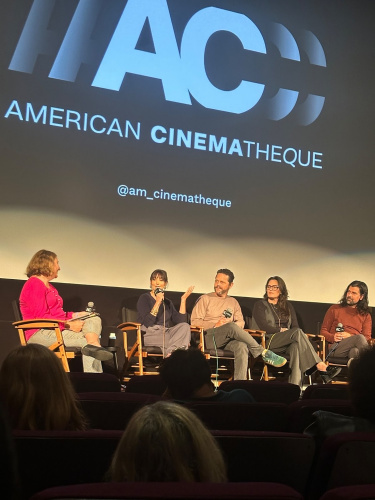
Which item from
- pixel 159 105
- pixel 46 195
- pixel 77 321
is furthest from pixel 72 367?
pixel 159 105

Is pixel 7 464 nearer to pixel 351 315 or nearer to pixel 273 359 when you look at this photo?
pixel 273 359

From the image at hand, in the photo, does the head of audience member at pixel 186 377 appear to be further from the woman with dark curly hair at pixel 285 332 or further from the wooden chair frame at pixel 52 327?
the woman with dark curly hair at pixel 285 332

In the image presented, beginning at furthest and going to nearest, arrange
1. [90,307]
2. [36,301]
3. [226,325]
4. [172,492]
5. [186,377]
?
[226,325]
[90,307]
[36,301]
[186,377]
[172,492]

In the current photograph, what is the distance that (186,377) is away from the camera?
8.52 ft

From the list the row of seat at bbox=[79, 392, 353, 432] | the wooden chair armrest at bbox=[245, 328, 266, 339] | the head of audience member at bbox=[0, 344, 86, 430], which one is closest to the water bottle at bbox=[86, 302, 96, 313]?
the wooden chair armrest at bbox=[245, 328, 266, 339]

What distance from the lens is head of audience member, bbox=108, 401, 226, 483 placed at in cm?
111

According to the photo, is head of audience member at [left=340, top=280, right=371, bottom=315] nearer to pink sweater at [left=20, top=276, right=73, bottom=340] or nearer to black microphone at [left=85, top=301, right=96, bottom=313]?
black microphone at [left=85, top=301, right=96, bottom=313]

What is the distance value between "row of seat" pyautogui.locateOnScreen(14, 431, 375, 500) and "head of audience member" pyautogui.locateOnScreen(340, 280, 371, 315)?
5461 mm

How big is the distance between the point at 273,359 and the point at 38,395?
4.52 meters

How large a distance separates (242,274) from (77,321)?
205cm

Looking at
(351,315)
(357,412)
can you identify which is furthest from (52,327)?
(357,412)

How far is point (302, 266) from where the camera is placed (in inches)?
287

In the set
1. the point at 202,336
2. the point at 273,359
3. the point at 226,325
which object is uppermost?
the point at 226,325

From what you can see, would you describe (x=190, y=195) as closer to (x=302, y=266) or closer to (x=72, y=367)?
(x=302, y=266)
